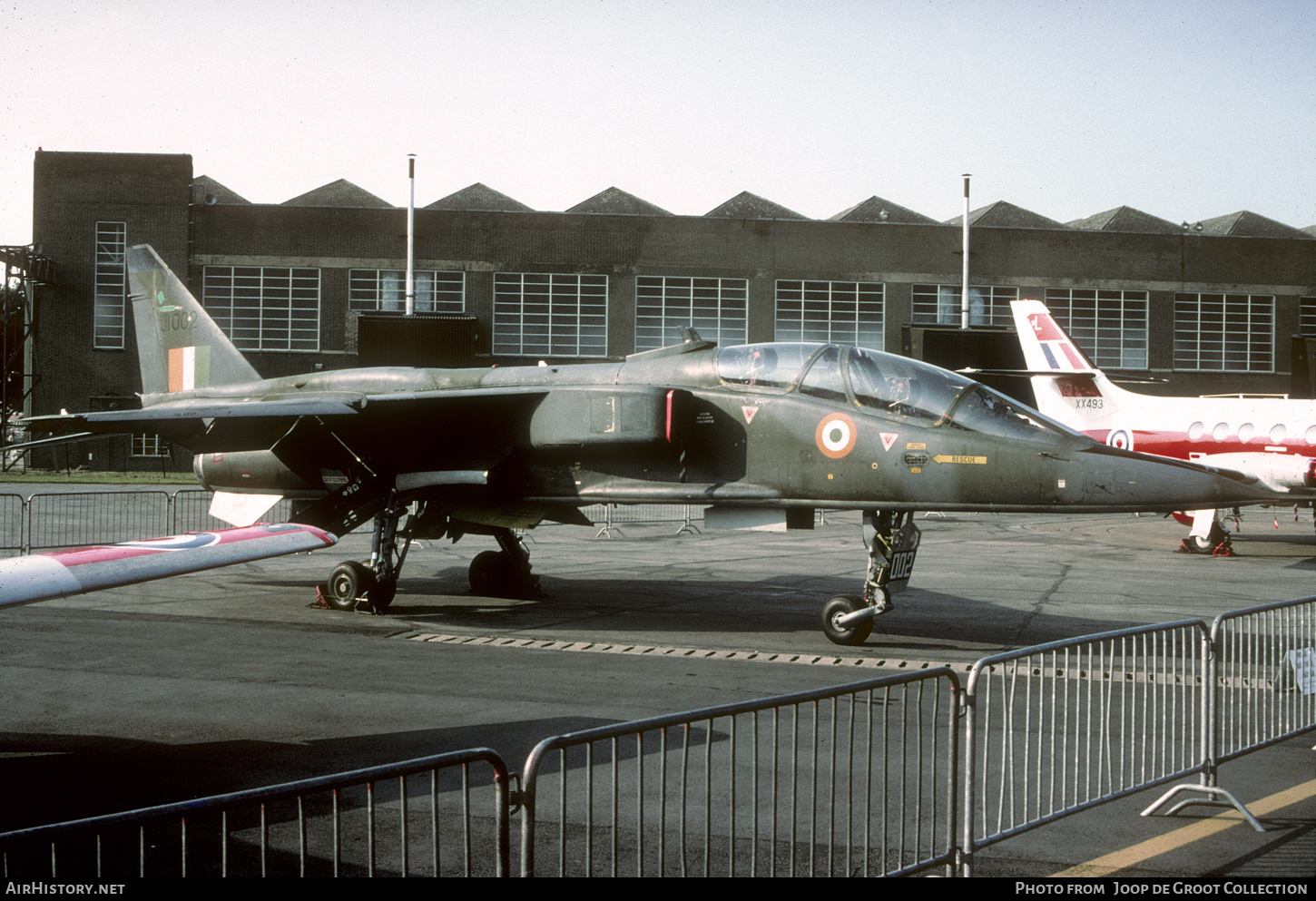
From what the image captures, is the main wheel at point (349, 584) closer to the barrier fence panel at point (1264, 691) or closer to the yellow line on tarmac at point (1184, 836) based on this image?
the barrier fence panel at point (1264, 691)

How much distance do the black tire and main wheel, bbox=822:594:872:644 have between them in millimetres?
5173

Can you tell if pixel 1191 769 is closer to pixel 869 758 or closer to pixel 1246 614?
pixel 1246 614

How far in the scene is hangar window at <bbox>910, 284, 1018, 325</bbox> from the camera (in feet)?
161

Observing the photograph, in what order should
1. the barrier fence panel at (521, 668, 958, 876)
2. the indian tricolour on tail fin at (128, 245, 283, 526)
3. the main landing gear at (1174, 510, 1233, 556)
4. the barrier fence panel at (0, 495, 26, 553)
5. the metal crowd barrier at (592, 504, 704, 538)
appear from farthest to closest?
the metal crowd barrier at (592, 504, 704, 538) < the main landing gear at (1174, 510, 1233, 556) < the barrier fence panel at (0, 495, 26, 553) < the indian tricolour on tail fin at (128, 245, 283, 526) < the barrier fence panel at (521, 668, 958, 876)

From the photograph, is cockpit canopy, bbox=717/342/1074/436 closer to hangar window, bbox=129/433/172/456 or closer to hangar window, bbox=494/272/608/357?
hangar window, bbox=494/272/608/357

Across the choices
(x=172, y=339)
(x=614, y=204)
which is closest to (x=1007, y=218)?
(x=614, y=204)

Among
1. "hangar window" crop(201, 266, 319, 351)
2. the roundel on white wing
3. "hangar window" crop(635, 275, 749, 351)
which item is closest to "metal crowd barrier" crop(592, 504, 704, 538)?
the roundel on white wing

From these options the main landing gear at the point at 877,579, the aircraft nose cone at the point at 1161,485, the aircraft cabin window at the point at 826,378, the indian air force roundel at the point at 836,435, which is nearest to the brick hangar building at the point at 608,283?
the aircraft cabin window at the point at 826,378

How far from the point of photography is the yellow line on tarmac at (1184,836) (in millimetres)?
4883

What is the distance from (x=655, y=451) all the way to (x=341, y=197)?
52.8 m

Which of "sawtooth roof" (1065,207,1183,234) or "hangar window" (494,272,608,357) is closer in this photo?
"hangar window" (494,272,608,357)

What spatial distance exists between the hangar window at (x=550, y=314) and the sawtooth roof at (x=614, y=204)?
8.81 metres

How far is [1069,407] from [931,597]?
14.3 m

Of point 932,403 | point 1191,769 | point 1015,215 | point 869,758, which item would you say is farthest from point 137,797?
point 1015,215
